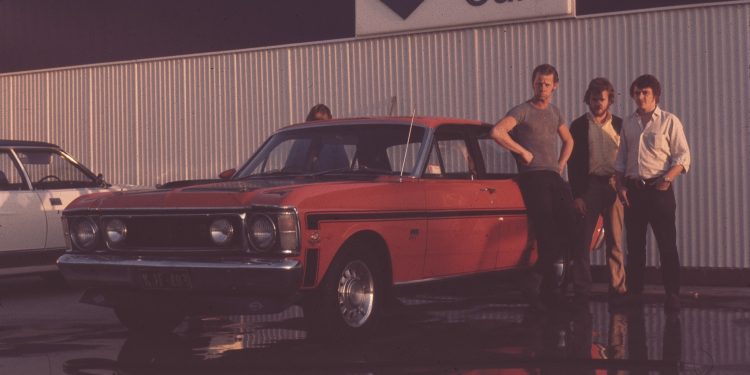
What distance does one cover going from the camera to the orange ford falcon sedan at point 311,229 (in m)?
7.04

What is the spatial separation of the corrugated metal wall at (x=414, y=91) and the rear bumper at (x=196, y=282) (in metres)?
6.01

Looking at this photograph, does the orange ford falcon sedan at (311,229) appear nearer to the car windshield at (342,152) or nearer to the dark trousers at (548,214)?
the car windshield at (342,152)

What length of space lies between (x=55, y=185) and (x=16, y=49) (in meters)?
6.89

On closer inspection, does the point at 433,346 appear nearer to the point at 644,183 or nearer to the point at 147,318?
the point at 147,318

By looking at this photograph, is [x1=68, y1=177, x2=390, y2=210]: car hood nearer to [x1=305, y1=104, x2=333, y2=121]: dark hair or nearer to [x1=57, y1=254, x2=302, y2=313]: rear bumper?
[x1=57, y1=254, x2=302, y2=313]: rear bumper

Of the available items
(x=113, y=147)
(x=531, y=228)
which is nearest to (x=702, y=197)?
(x=531, y=228)

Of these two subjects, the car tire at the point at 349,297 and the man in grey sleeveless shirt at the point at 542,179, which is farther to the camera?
the man in grey sleeveless shirt at the point at 542,179

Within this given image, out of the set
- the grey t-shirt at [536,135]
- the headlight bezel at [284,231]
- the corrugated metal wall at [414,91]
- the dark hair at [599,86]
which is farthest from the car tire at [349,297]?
the corrugated metal wall at [414,91]

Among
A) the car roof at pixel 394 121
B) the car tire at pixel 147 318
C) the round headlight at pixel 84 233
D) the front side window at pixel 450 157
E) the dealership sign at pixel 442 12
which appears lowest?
the car tire at pixel 147 318

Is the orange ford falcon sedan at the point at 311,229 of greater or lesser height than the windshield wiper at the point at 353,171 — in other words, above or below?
below

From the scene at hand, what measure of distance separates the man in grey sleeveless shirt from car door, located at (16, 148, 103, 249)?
15.5ft

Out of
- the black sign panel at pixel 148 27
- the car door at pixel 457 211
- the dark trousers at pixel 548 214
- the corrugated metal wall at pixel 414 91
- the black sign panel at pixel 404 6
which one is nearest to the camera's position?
the car door at pixel 457 211

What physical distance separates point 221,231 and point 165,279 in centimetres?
47

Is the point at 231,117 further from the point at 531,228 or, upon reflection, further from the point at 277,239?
the point at 277,239
